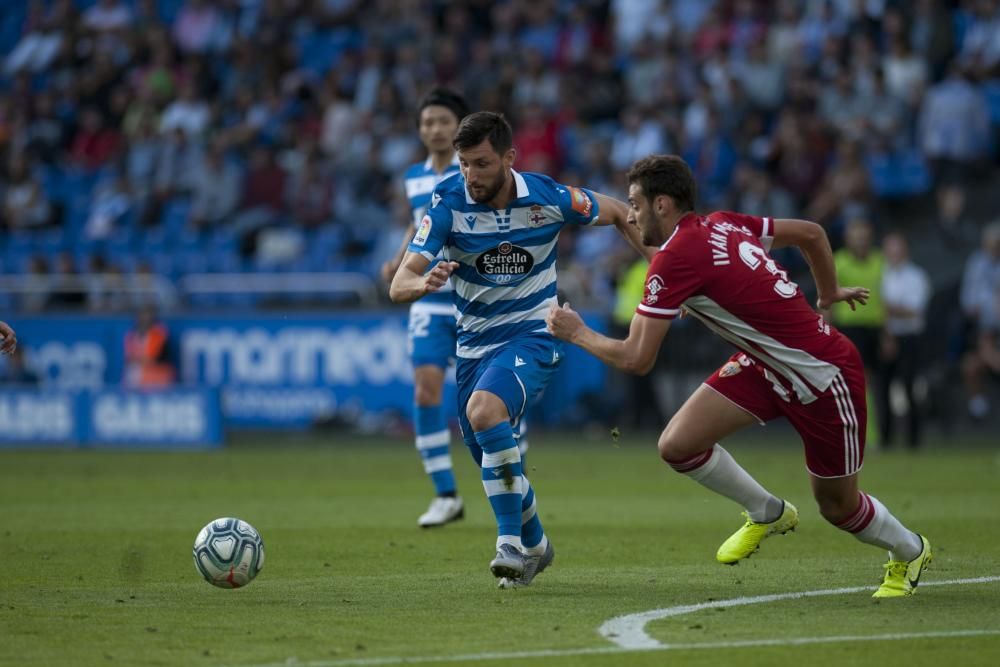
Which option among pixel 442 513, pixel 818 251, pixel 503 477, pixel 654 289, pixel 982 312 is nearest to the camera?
pixel 654 289

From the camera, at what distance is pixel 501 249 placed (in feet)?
26.8

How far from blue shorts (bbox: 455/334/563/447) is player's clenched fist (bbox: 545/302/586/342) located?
96 cm

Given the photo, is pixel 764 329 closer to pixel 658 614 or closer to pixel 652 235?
pixel 652 235

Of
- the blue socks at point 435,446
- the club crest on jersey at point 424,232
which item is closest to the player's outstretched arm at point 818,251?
the club crest on jersey at point 424,232

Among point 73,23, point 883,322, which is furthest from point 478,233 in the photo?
point 73,23

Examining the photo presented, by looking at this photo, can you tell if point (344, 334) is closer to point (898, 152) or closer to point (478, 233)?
point (898, 152)

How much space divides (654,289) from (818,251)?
43.5 inches

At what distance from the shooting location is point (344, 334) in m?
21.5

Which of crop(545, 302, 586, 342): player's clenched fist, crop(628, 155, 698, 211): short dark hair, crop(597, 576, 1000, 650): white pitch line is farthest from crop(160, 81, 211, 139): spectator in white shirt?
crop(597, 576, 1000, 650): white pitch line

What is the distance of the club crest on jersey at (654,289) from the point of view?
716cm

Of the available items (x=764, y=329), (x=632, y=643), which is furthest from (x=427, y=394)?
(x=632, y=643)

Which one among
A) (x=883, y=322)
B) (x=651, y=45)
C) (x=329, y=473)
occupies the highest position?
(x=651, y=45)

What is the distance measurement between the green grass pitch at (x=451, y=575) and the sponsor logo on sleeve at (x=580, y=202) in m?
1.96

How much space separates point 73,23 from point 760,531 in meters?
24.7
